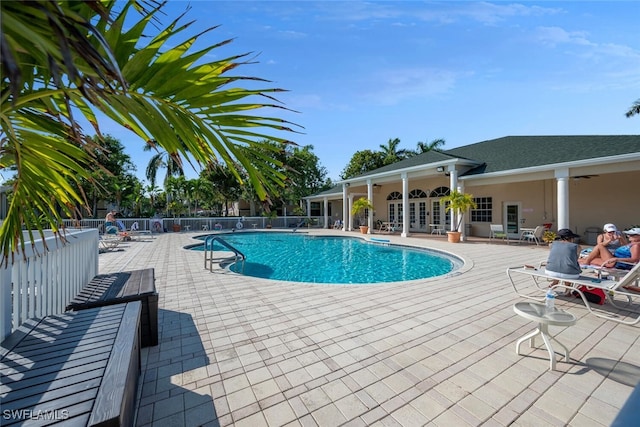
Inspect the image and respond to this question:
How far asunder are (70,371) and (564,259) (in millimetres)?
5660

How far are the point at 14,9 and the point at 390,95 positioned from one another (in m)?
11.8

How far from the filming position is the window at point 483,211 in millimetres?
16016

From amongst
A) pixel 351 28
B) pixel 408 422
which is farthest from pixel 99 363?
pixel 351 28

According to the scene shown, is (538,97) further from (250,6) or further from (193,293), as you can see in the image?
(193,293)

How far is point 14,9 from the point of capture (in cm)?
66

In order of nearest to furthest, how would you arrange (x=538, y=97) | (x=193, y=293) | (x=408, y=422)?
(x=408, y=422)
(x=193, y=293)
(x=538, y=97)

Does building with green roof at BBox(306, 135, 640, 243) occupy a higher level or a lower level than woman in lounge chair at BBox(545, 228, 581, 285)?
higher

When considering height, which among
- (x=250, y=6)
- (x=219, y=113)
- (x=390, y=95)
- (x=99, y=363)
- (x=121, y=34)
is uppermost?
(x=390, y=95)

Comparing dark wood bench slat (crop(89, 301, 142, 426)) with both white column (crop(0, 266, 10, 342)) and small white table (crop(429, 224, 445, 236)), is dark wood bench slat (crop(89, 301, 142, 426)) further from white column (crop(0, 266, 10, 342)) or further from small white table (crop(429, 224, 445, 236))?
small white table (crop(429, 224, 445, 236))

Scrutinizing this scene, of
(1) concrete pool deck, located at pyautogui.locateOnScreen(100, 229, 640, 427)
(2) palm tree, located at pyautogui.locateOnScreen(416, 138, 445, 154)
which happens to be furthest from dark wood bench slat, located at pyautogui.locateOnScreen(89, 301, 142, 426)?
(2) palm tree, located at pyautogui.locateOnScreen(416, 138, 445, 154)

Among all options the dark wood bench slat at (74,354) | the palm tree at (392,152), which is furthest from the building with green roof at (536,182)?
the dark wood bench slat at (74,354)

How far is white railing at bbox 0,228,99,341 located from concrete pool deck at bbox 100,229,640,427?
1.09 meters

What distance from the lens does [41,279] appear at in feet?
8.81

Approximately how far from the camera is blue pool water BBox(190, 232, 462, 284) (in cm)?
837
